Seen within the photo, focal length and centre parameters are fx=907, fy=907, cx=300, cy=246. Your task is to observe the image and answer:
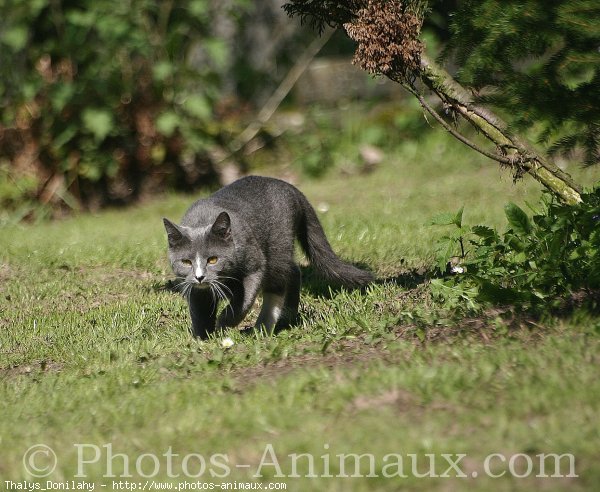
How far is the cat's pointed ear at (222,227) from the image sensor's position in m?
5.59

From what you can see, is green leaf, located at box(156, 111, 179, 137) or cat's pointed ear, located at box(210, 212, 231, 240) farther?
green leaf, located at box(156, 111, 179, 137)

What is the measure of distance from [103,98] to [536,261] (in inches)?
278

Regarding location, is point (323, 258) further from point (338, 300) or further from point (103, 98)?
point (103, 98)

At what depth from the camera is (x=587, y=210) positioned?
479 centimetres

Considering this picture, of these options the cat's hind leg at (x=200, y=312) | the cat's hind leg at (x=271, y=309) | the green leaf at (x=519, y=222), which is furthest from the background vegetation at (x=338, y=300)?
the cat's hind leg at (x=271, y=309)

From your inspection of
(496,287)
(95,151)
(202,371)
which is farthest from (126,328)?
(95,151)

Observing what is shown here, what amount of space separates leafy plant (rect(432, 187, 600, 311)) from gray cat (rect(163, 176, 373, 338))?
118 centimetres

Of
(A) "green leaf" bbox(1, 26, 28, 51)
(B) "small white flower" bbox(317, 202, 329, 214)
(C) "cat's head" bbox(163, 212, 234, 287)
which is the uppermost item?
(A) "green leaf" bbox(1, 26, 28, 51)

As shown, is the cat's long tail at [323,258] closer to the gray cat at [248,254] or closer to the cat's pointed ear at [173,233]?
the gray cat at [248,254]

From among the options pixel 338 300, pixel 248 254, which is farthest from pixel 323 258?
pixel 248 254

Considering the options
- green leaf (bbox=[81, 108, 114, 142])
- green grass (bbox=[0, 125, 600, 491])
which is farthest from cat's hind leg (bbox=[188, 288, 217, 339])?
green leaf (bbox=[81, 108, 114, 142])

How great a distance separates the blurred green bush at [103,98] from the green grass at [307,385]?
3764 millimetres

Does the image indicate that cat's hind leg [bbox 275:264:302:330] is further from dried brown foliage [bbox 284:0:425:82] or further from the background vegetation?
dried brown foliage [bbox 284:0:425:82]

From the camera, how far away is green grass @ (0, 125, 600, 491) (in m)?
3.56
